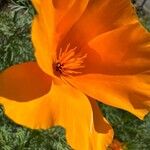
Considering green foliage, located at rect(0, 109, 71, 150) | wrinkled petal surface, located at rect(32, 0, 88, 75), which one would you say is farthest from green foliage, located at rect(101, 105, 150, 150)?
wrinkled petal surface, located at rect(32, 0, 88, 75)

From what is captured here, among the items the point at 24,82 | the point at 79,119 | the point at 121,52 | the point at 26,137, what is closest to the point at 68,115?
the point at 79,119

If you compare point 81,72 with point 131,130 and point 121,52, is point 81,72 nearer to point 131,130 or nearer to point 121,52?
point 121,52

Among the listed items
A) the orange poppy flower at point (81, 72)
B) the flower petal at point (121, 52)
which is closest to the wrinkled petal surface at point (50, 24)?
the orange poppy flower at point (81, 72)

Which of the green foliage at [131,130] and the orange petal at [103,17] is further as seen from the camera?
the green foliage at [131,130]

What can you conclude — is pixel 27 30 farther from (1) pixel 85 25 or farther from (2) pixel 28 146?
(1) pixel 85 25

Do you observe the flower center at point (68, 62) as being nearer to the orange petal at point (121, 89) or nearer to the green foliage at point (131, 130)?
the orange petal at point (121, 89)

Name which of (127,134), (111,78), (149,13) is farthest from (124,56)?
(149,13)
